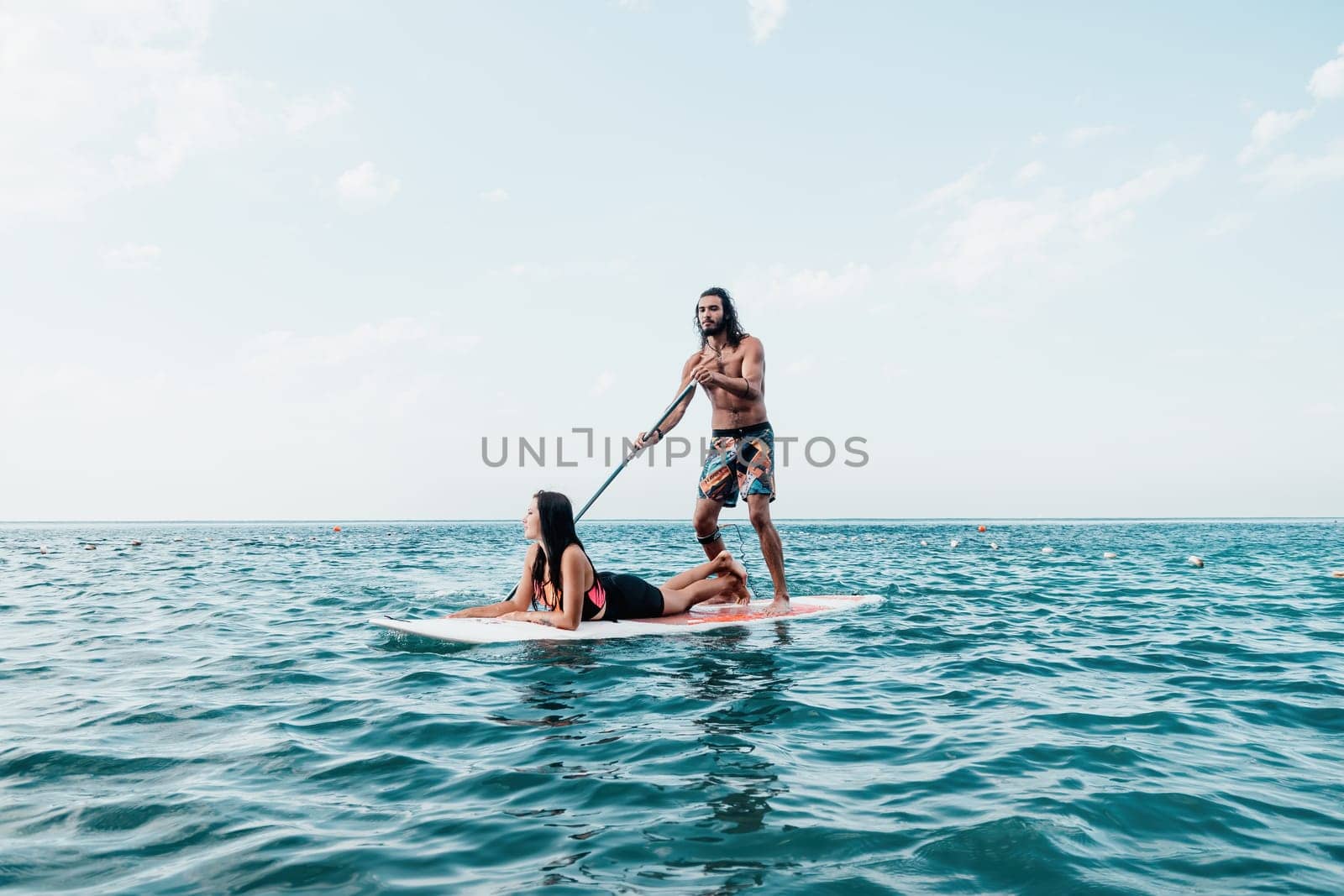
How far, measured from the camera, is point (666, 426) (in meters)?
9.53

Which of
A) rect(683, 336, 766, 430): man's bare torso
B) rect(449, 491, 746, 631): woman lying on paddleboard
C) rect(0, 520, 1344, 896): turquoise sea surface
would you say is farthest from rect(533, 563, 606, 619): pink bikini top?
rect(683, 336, 766, 430): man's bare torso

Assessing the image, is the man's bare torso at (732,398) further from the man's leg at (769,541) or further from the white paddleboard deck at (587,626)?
the white paddleboard deck at (587,626)

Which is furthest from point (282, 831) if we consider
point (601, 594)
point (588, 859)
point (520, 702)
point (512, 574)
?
point (512, 574)

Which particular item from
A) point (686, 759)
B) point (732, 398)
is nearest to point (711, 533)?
point (732, 398)

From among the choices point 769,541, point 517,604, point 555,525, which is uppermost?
point 555,525

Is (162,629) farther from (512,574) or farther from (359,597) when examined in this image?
(512,574)

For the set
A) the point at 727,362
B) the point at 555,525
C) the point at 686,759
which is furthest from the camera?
the point at 727,362

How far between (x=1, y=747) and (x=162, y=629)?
5039 mm

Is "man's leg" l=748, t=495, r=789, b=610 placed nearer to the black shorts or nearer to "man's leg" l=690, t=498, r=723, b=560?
"man's leg" l=690, t=498, r=723, b=560

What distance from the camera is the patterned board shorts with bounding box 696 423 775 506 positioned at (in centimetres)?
899

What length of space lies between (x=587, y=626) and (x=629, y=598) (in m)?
0.58

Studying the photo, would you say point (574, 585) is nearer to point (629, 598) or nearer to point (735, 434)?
point (629, 598)

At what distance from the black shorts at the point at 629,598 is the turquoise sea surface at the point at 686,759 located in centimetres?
66

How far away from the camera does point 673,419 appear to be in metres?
9.57
